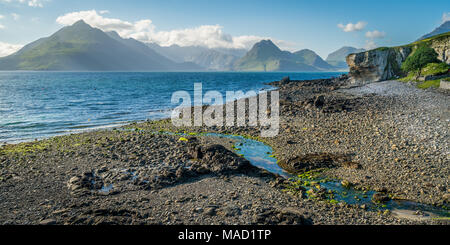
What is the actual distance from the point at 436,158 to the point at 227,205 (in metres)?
14.4

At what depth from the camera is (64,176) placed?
631 inches

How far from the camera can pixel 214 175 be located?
53.7ft

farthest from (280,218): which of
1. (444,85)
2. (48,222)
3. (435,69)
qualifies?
(435,69)

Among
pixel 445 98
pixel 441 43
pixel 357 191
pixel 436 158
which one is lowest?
pixel 357 191

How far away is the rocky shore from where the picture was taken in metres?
11.5

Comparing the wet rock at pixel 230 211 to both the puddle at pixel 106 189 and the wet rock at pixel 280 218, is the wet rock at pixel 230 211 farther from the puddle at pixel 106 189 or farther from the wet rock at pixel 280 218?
the puddle at pixel 106 189

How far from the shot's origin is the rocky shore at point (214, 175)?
1148 cm

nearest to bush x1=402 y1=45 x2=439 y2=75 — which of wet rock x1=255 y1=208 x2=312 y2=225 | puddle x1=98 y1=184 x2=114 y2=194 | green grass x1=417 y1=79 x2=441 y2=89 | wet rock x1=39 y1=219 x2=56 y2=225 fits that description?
green grass x1=417 y1=79 x2=441 y2=89

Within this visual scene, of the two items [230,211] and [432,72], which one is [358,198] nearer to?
[230,211]

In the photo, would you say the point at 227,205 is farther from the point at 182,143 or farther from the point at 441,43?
the point at 441,43

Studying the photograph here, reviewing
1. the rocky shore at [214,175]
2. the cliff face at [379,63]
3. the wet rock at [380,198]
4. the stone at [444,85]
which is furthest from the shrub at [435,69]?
the wet rock at [380,198]

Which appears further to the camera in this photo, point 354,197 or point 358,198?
point 354,197

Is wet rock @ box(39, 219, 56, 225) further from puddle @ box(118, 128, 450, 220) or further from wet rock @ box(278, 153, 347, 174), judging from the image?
wet rock @ box(278, 153, 347, 174)
